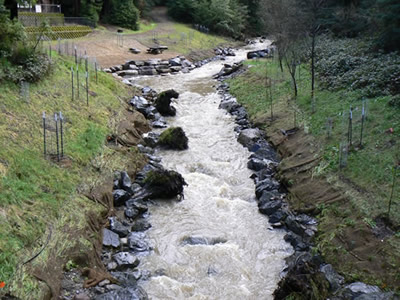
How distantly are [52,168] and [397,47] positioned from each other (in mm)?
18318

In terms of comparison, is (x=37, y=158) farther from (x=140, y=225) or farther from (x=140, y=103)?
(x=140, y=103)

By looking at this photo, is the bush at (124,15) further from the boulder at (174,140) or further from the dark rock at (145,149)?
the dark rock at (145,149)

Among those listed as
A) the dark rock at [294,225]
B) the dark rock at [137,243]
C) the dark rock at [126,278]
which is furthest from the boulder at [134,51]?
the dark rock at [126,278]

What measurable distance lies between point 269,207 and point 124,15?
4160 cm

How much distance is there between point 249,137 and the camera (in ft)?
60.1

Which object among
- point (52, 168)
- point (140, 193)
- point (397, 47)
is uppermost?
point (397, 47)

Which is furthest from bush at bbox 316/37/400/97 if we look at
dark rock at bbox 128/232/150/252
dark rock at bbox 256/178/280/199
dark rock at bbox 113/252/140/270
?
dark rock at bbox 113/252/140/270

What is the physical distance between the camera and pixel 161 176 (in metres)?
13.3

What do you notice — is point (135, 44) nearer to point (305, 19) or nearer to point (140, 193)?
point (305, 19)

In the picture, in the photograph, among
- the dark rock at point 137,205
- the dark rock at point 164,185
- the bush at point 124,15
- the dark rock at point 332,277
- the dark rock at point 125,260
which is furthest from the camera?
the bush at point 124,15

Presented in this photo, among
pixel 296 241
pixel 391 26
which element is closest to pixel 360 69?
pixel 391 26

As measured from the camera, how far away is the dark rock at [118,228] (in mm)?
10898

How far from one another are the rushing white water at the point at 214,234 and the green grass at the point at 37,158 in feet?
8.32

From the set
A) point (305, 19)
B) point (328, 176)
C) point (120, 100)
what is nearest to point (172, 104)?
point (120, 100)
